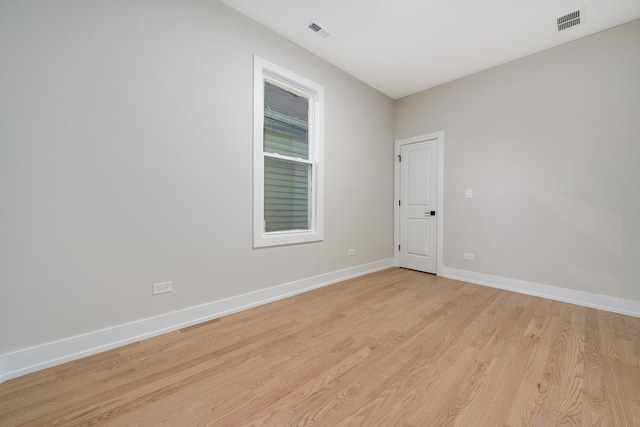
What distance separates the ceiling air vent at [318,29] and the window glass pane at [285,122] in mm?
699

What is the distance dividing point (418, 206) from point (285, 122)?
2.61 m

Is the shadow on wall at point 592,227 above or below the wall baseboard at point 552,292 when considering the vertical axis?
above

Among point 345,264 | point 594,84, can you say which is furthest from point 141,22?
point 594,84

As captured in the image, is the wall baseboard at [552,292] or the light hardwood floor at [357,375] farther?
the wall baseboard at [552,292]

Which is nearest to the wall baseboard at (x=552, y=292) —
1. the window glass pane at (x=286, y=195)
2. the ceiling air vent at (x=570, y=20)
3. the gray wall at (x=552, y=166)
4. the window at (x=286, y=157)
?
the gray wall at (x=552, y=166)

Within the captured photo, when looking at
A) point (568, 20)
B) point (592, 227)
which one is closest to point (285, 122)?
point (568, 20)

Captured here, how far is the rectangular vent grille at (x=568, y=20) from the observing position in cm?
239

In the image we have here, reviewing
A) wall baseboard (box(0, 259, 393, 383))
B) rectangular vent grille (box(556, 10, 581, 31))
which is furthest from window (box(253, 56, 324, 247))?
rectangular vent grille (box(556, 10, 581, 31))

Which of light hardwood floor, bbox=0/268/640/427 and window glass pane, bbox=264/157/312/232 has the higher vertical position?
window glass pane, bbox=264/157/312/232

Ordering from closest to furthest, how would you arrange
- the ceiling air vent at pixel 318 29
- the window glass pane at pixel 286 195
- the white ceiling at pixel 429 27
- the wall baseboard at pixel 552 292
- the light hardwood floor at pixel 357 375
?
the light hardwood floor at pixel 357 375, the white ceiling at pixel 429 27, the wall baseboard at pixel 552 292, the ceiling air vent at pixel 318 29, the window glass pane at pixel 286 195

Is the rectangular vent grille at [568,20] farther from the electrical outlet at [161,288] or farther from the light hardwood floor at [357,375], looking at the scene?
the electrical outlet at [161,288]

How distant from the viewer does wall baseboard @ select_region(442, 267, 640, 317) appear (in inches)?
96.9

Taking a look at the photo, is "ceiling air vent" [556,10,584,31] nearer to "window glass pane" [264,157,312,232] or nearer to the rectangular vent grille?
the rectangular vent grille

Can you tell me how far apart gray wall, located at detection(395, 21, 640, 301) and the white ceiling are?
31cm
